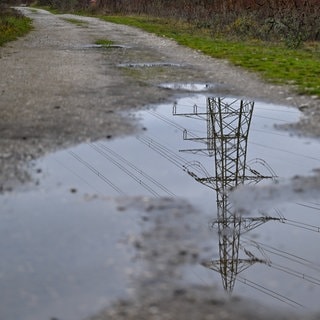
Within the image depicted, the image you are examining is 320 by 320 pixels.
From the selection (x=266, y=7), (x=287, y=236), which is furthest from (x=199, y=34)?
(x=287, y=236)

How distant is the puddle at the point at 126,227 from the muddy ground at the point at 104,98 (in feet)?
0.80

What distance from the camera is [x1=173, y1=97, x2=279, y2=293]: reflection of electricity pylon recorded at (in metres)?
3.90

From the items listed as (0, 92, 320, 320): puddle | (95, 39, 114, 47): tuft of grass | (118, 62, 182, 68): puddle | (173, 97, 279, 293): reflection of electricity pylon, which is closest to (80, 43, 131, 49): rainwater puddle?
(95, 39, 114, 47): tuft of grass

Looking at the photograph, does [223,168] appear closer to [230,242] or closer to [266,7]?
[230,242]

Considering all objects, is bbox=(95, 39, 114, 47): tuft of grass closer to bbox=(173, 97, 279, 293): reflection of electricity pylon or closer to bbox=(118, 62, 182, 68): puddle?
bbox=(118, 62, 182, 68): puddle

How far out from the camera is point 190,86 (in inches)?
426

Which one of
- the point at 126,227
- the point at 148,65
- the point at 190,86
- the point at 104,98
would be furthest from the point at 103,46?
the point at 126,227

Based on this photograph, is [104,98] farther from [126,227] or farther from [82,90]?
[126,227]

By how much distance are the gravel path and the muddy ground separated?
0.04ft

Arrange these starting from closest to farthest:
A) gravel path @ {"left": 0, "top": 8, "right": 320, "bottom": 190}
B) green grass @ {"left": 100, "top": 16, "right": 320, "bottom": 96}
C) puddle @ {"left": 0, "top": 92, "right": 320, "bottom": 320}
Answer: puddle @ {"left": 0, "top": 92, "right": 320, "bottom": 320}, gravel path @ {"left": 0, "top": 8, "right": 320, "bottom": 190}, green grass @ {"left": 100, "top": 16, "right": 320, "bottom": 96}

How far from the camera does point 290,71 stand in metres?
12.2

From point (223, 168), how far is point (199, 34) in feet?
59.4

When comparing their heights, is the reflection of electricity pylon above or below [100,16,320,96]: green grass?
below

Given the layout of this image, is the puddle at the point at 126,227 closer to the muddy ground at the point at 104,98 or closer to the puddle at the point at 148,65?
the muddy ground at the point at 104,98
